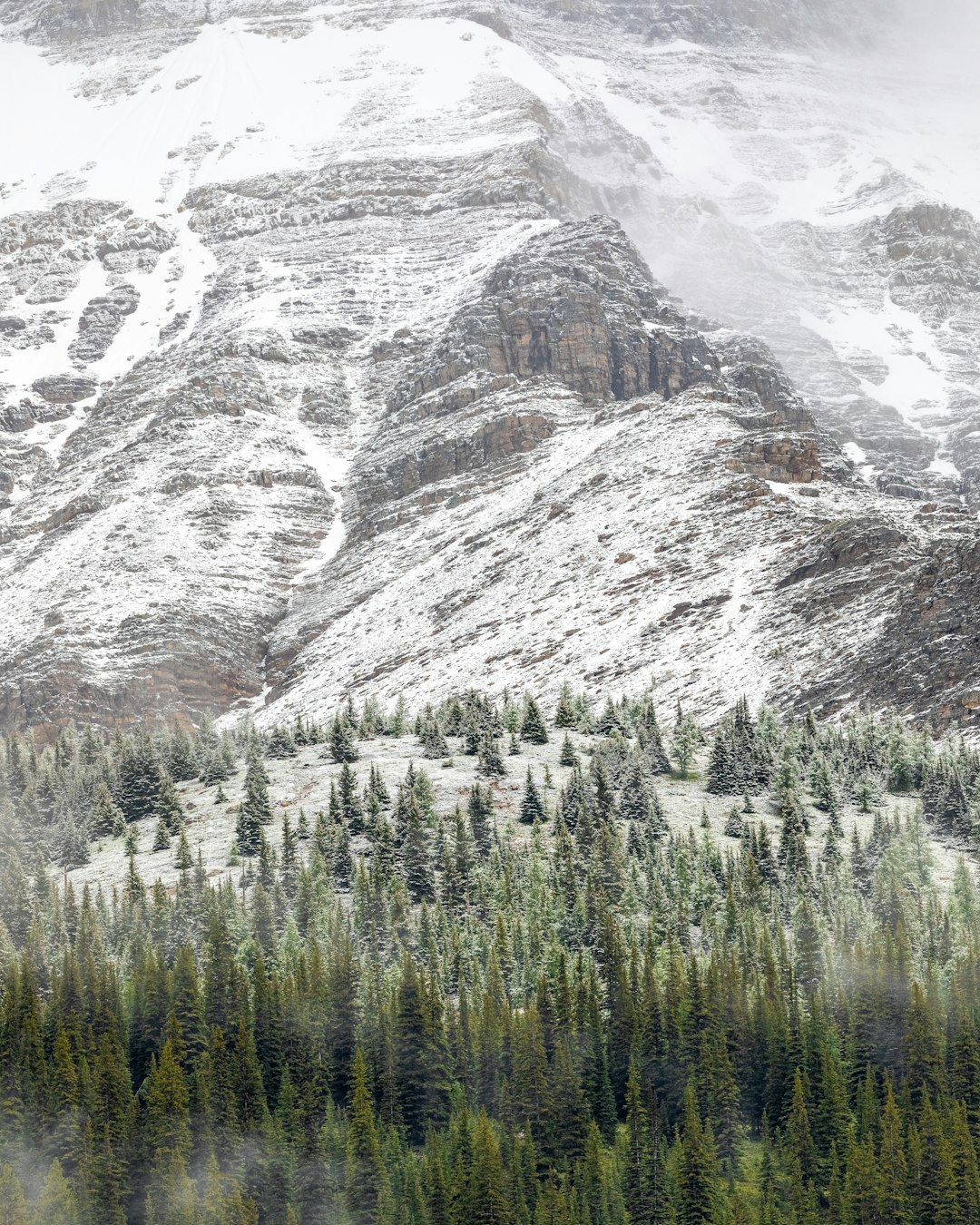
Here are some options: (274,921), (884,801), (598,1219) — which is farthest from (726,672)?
(598,1219)

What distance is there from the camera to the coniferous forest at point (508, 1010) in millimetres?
98312

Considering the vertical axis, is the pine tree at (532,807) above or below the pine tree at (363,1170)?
below

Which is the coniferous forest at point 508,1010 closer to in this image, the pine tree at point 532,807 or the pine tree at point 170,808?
the pine tree at point 532,807

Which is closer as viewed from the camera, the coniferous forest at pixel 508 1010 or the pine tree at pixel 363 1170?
the coniferous forest at pixel 508 1010

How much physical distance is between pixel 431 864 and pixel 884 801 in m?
36.6

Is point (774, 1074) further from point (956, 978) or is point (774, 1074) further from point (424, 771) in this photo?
point (424, 771)

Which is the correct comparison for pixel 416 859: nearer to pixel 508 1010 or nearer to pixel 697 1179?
pixel 508 1010

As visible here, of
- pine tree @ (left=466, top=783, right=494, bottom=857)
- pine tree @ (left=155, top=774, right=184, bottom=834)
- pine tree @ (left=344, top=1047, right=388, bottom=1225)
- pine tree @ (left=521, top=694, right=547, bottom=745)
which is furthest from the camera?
pine tree @ (left=521, top=694, right=547, bottom=745)

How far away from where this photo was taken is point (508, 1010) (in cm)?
11019

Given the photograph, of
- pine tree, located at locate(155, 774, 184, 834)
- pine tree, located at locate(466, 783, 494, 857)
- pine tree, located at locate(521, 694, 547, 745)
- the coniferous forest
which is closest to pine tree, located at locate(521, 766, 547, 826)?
the coniferous forest

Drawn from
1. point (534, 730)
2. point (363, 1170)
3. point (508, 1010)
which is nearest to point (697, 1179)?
point (508, 1010)

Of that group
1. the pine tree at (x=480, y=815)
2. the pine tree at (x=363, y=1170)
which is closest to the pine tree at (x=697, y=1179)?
the pine tree at (x=363, y=1170)

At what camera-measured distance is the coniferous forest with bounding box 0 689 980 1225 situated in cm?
9831

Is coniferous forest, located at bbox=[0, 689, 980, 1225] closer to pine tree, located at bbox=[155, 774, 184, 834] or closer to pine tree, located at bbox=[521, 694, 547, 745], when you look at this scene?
pine tree, located at bbox=[155, 774, 184, 834]
